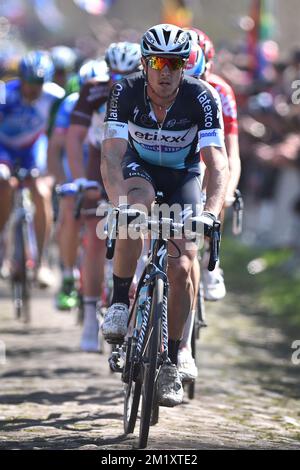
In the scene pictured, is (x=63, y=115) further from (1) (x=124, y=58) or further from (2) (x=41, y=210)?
(1) (x=124, y=58)

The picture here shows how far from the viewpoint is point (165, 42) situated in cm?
686

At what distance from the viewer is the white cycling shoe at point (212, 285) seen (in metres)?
8.68

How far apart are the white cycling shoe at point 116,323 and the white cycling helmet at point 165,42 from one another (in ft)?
4.54

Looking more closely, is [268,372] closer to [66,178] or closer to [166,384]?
[66,178]

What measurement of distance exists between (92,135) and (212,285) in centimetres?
159

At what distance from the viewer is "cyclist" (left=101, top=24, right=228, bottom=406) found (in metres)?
6.82

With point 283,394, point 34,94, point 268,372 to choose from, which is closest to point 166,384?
point 283,394

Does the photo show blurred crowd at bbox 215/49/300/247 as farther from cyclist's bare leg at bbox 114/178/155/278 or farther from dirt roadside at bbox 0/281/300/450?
cyclist's bare leg at bbox 114/178/155/278

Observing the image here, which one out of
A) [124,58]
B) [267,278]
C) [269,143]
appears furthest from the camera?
[269,143]

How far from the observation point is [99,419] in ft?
25.0

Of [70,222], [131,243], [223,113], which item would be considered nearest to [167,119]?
[131,243]

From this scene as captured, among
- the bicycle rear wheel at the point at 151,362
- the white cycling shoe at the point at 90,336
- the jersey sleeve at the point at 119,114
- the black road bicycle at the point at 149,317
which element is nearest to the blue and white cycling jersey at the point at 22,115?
the white cycling shoe at the point at 90,336

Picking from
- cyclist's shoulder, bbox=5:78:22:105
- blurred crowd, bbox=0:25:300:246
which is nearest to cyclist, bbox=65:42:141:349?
cyclist's shoulder, bbox=5:78:22:105

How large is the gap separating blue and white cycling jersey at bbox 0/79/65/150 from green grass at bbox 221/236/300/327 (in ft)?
10.1
